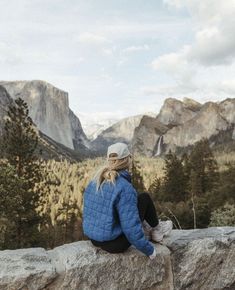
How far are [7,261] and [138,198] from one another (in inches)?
65.1

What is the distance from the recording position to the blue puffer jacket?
5250mm

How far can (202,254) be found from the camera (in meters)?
5.99

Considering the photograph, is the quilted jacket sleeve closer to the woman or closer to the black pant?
the woman

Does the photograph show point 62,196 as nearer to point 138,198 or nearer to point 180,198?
point 180,198

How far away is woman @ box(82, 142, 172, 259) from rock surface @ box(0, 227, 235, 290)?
179 mm

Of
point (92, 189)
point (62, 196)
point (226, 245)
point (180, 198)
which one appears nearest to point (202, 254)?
point (226, 245)

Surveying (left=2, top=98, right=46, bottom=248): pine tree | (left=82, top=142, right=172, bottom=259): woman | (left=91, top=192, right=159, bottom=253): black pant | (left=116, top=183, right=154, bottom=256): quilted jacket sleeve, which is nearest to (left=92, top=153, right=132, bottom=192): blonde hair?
(left=82, top=142, right=172, bottom=259): woman

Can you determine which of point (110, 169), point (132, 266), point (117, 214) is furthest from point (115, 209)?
point (132, 266)

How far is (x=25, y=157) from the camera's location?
105 ft

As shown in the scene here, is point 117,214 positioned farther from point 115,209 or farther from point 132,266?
point 132,266

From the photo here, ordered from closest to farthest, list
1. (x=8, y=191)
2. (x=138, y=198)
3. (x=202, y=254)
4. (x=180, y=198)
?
(x=138, y=198), (x=202, y=254), (x=8, y=191), (x=180, y=198)

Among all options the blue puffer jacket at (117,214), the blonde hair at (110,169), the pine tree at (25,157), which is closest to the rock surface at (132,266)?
the blue puffer jacket at (117,214)

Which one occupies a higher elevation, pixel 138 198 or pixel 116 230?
pixel 138 198

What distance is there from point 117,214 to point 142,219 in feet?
1.69
